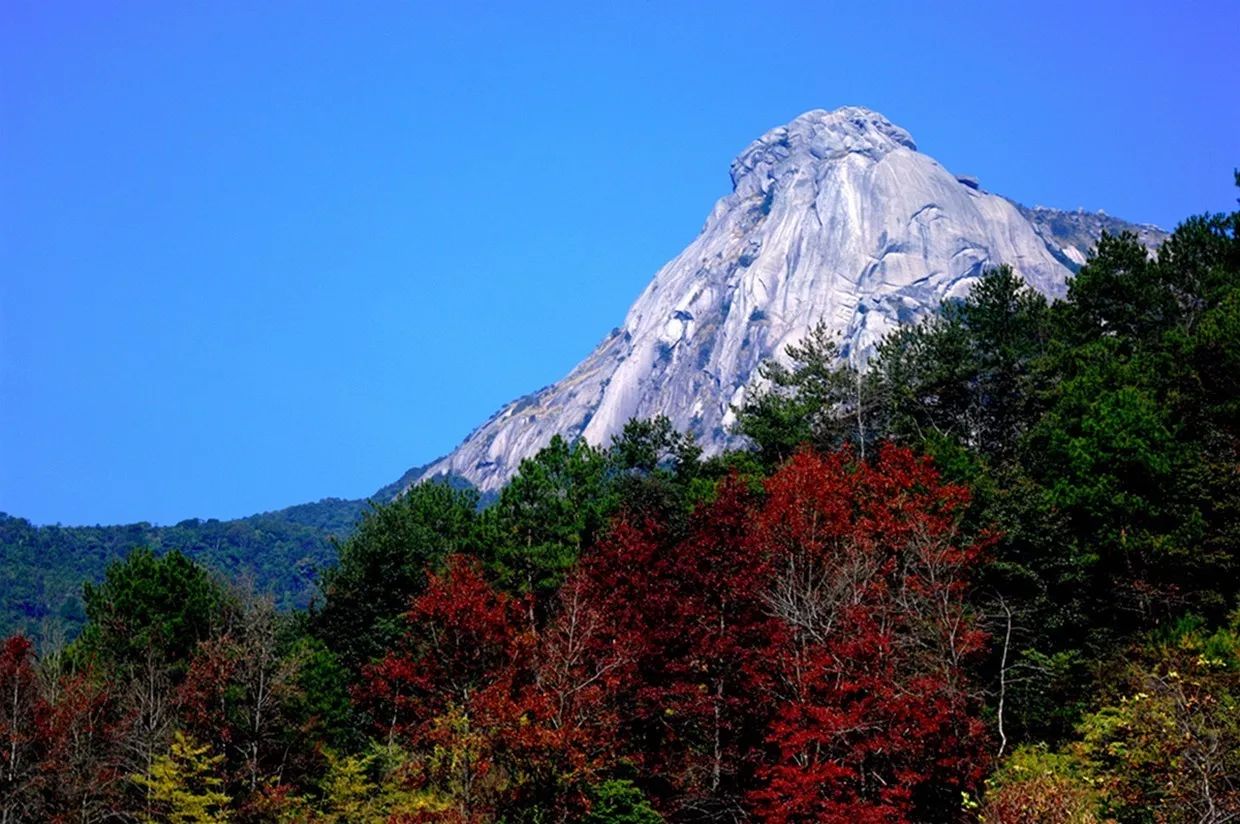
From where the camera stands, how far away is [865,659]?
3008 centimetres

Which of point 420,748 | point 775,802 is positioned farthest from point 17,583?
point 775,802

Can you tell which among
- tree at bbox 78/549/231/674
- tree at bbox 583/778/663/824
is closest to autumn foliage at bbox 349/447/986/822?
tree at bbox 583/778/663/824

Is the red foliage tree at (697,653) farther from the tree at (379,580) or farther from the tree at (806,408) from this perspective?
the tree at (806,408)

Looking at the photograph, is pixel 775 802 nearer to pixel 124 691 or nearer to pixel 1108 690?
pixel 1108 690

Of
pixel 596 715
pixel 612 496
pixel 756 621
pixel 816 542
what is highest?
pixel 612 496

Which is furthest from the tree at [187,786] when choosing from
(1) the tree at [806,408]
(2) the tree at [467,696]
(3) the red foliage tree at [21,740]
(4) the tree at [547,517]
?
(1) the tree at [806,408]

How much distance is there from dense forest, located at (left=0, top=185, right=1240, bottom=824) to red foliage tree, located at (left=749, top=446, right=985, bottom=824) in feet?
0.36

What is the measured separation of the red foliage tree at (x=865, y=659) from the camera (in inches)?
1104

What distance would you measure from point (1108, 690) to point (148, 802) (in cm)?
3020

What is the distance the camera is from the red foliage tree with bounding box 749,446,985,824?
1104 inches

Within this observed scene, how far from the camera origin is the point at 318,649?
5203 centimetres

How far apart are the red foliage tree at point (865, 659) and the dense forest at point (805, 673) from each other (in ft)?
0.36

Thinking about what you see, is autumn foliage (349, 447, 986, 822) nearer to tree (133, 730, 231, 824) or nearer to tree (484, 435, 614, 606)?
tree (133, 730, 231, 824)

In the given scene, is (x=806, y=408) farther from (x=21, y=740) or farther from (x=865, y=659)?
(x=21, y=740)
